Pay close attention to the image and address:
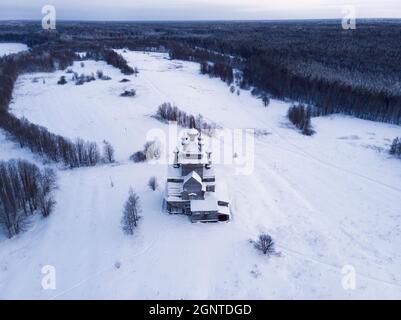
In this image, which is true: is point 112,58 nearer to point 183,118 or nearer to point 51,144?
point 183,118

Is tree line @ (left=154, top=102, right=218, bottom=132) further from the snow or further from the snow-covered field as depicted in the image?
the snow

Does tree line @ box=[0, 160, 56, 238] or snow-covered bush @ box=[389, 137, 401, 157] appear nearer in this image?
tree line @ box=[0, 160, 56, 238]

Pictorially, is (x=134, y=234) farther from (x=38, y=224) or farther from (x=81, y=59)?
(x=81, y=59)

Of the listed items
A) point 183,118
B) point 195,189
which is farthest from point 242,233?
point 183,118

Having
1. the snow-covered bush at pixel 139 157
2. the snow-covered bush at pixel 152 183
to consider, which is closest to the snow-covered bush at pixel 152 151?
the snow-covered bush at pixel 139 157

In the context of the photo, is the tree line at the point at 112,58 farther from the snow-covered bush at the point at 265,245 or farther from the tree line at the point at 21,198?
the snow-covered bush at the point at 265,245

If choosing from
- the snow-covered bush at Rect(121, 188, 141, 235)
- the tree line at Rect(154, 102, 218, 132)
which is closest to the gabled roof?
the snow-covered bush at Rect(121, 188, 141, 235)
